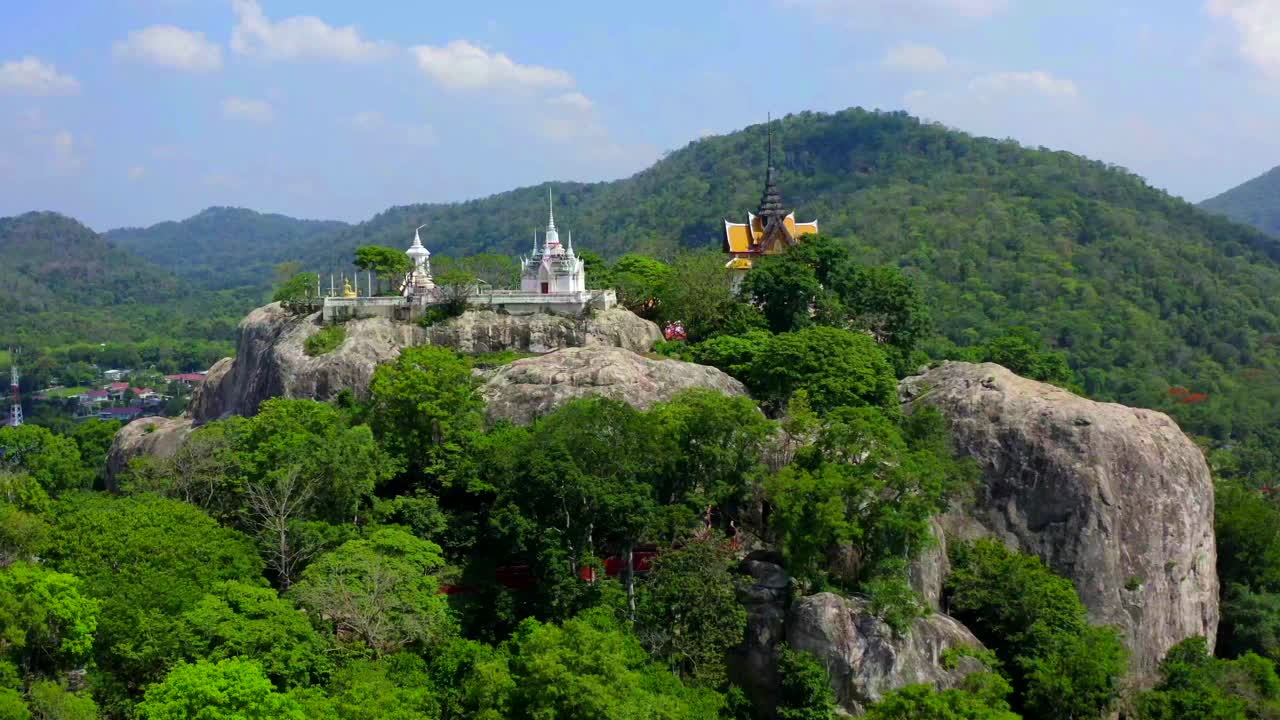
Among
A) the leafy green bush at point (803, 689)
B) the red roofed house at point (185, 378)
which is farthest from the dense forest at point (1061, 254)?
the red roofed house at point (185, 378)

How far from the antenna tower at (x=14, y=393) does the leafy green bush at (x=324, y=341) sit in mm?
73529

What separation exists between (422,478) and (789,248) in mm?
19910

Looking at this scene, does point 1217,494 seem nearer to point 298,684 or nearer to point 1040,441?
point 1040,441

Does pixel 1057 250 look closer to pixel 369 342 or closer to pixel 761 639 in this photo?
pixel 369 342

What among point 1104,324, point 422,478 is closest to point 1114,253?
point 1104,324

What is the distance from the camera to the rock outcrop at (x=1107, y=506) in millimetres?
35406

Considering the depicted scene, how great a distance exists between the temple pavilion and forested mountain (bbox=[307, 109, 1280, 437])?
A: 48.4 feet

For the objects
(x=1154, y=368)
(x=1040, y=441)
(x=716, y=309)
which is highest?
(x=716, y=309)

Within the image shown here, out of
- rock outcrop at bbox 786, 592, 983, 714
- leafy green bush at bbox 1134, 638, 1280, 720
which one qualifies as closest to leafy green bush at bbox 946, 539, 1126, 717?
leafy green bush at bbox 1134, 638, 1280, 720

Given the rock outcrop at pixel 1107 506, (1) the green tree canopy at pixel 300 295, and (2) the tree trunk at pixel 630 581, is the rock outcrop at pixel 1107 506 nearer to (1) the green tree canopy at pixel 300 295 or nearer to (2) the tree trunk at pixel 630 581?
(2) the tree trunk at pixel 630 581

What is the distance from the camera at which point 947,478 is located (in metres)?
34.9

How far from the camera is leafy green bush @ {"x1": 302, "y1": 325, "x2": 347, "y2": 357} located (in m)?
43.4

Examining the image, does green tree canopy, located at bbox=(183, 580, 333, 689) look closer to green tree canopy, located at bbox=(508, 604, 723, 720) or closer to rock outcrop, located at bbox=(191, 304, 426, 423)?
green tree canopy, located at bbox=(508, 604, 723, 720)

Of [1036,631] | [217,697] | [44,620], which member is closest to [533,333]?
[1036,631]
